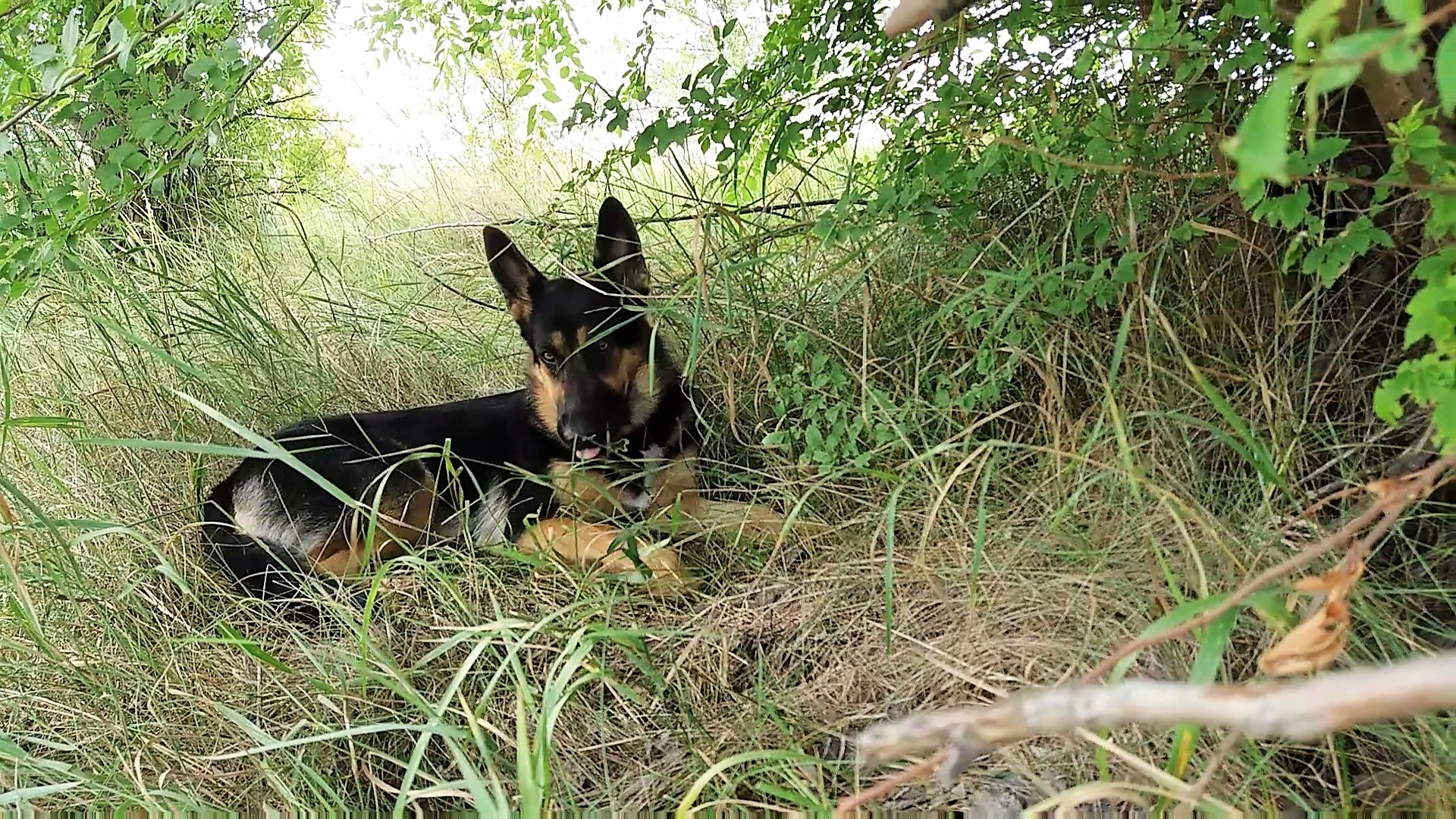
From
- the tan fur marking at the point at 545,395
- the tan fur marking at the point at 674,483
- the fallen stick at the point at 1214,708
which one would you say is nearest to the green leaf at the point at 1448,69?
the fallen stick at the point at 1214,708

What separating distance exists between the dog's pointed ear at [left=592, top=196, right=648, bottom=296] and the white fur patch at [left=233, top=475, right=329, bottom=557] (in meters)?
1.14

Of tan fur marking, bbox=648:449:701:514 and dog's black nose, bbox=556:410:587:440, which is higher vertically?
dog's black nose, bbox=556:410:587:440

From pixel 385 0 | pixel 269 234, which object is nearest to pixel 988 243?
pixel 385 0

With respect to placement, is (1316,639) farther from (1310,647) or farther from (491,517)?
(491,517)

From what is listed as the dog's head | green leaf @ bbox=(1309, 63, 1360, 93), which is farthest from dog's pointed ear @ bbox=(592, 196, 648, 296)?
green leaf @ bbox=(1309, 63, 1360, 93)

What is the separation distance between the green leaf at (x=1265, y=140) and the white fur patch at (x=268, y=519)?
2.68 meters

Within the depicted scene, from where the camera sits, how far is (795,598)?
2188 mm

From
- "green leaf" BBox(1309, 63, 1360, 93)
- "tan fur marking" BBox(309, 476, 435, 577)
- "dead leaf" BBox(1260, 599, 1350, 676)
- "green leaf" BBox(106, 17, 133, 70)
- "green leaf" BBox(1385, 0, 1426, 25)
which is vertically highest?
"green leaf" BBox(106, 17, 133, 70)

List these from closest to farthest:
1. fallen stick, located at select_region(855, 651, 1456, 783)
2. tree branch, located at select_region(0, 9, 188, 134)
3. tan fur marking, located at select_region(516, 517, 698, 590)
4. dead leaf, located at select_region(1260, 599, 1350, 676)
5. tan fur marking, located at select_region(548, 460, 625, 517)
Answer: fallen stick, located at select_region(855, 651, 1456, 783) < dead leaf, located at select_region(1260, 599, 1350, 676) < tree branch, located at select_region(0, 9, 188, 134) < tan fur marking, located at select_region(516, 517, 698, 590) < tan fur marking, located at select_region(548, 460, 625, 517)

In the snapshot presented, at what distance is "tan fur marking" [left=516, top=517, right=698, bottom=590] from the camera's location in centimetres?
227

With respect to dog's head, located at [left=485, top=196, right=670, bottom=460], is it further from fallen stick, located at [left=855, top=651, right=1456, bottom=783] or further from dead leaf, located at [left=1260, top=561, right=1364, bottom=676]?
fallen stick, located at [left=855, top=651, right=1456, bottom=783]

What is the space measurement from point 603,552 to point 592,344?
79 cm

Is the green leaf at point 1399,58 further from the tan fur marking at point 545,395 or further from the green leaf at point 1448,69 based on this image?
the tan fur marking at point 545,395

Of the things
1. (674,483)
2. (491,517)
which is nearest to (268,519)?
(491,517)
